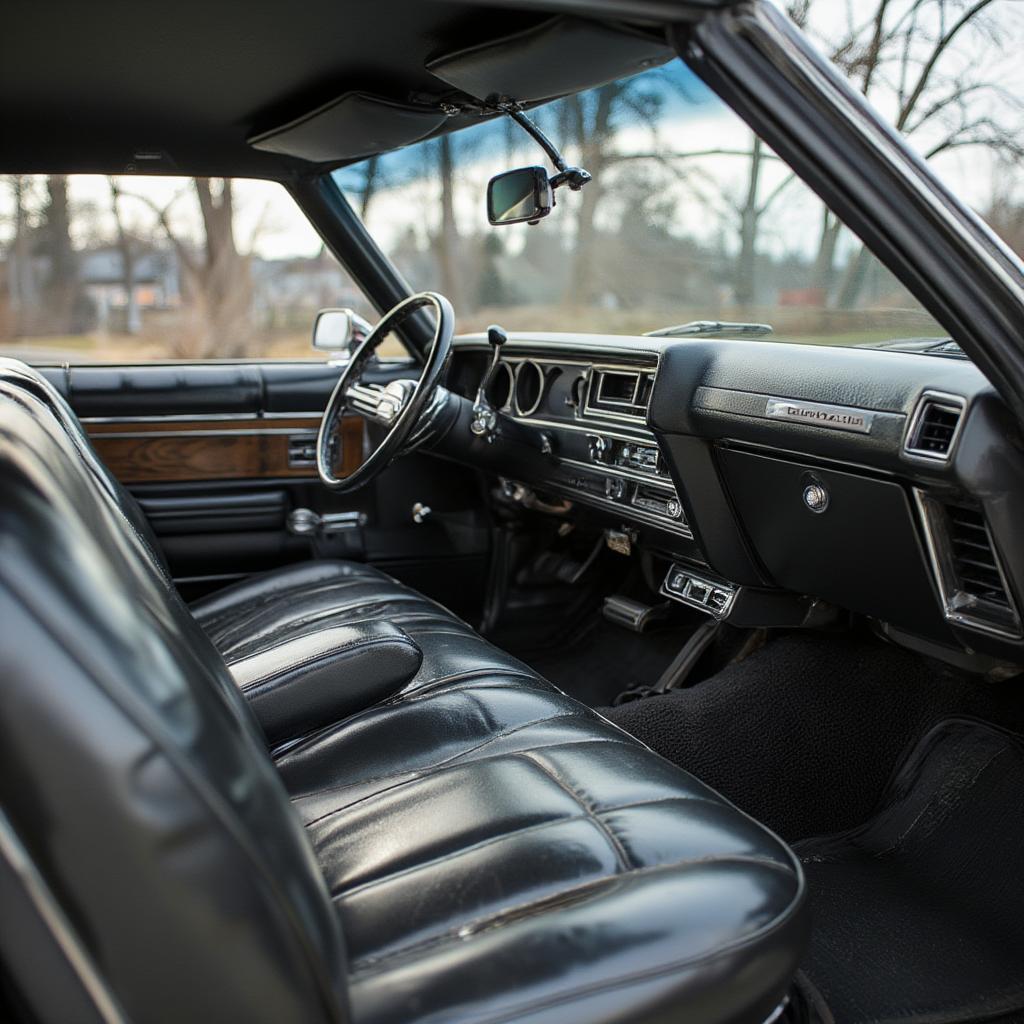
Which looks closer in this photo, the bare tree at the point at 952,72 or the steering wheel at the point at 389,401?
the bare tree at the point at 952,72

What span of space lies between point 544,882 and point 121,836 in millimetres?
492

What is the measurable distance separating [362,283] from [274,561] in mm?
901

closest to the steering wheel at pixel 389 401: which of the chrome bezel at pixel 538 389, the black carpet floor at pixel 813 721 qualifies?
the chrome bezel at pixel 538 389

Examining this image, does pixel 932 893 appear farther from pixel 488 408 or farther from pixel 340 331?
pixel 340 331

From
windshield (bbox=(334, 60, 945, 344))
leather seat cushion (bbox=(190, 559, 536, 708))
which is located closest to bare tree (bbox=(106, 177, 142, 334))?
windshield (bbox=(334, 60, 945, 344))

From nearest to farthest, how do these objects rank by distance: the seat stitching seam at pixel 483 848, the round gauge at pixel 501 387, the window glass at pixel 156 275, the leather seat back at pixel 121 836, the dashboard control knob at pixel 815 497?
1. the leather seat back at pixel 121 836
2. the seat stitching seam at pixel 483 848
3. the dashboard control knob at pixel 815 497
4. the round gauge at pixel 501 387
5. the window glass at pixel 156 275

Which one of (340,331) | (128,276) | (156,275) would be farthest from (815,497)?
(128,276)

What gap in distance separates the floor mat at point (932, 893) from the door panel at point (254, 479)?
5.24 feet

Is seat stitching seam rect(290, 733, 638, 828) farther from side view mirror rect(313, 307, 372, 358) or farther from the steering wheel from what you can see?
side view mirror rect(313, 307, 372, 358)

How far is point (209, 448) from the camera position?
3.22 meters

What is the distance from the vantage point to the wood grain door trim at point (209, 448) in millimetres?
3166

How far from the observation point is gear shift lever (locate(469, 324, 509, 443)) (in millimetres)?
2898

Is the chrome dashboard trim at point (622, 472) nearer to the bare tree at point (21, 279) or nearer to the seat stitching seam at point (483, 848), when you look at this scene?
the seat stitching seam at point (483, 848)

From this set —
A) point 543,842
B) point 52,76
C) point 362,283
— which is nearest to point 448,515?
point 362,283
